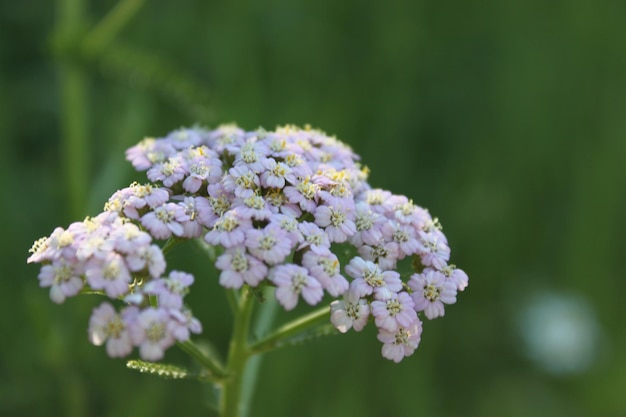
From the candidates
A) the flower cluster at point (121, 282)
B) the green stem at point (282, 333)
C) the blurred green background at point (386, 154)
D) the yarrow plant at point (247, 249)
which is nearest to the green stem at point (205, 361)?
the yarrow plant at point (247, 249)

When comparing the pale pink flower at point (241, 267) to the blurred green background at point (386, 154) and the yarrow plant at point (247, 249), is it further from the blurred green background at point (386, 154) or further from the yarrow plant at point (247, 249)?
the blurred green background at point (386, 154)

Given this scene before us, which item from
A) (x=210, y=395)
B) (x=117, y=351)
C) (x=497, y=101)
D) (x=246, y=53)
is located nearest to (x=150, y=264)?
(x=117, y=351)

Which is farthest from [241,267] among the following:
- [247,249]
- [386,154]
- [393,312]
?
[386,154]

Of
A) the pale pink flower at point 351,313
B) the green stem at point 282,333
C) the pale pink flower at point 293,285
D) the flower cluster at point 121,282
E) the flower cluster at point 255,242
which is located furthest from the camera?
the green stem at point 282,333

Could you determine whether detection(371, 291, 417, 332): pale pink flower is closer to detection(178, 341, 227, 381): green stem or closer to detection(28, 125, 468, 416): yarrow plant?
detection(28, 125, 468, 416): yarrow plant

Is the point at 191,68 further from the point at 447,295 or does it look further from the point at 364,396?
the point at 447,295

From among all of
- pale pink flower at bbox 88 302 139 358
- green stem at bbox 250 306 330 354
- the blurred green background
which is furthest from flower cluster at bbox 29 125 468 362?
the blurred green background

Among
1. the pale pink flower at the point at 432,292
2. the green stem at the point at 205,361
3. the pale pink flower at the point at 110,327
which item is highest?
the pale pink flower at the point at 432,292
